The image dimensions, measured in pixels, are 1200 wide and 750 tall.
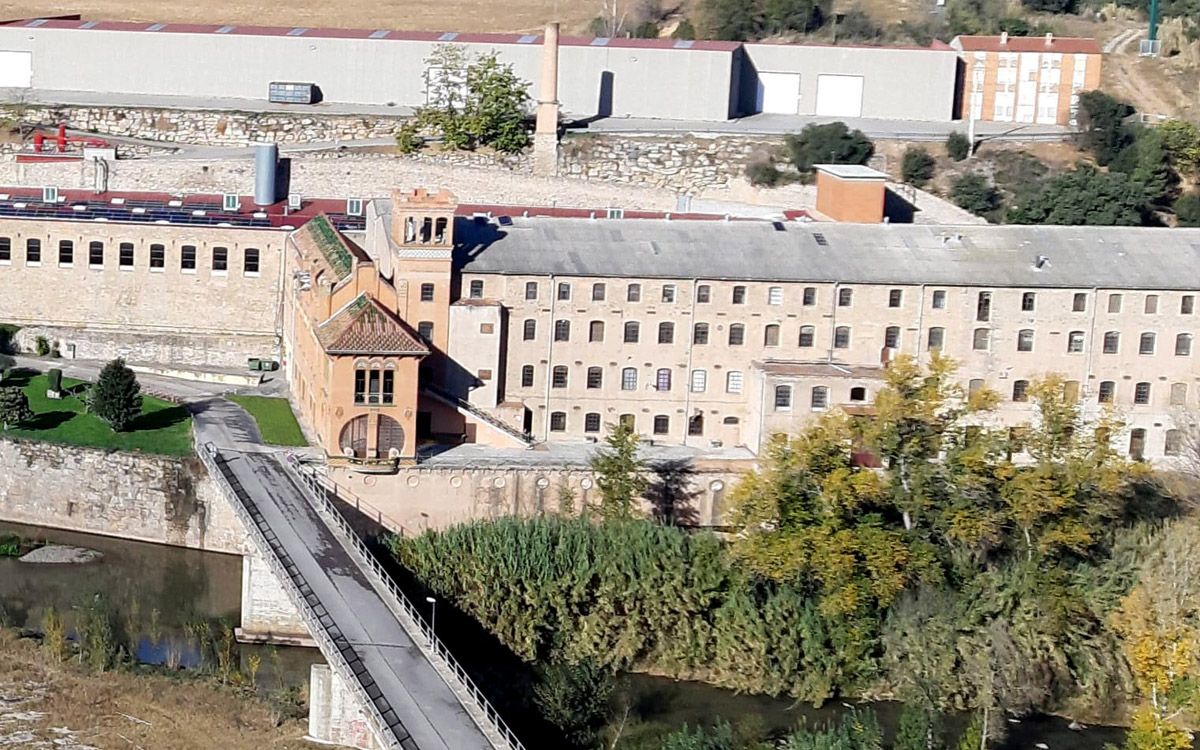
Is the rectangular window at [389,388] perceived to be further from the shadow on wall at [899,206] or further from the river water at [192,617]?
the shadow on wall at [899,206]

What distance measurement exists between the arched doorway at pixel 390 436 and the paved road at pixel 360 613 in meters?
2.48

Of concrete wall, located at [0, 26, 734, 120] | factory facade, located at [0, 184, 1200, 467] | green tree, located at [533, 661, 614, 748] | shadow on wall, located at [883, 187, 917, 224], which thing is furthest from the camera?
concrete wall, located at [0, 26, 734, 120]

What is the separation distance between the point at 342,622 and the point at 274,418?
17.1m

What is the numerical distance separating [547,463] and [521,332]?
5229 mm

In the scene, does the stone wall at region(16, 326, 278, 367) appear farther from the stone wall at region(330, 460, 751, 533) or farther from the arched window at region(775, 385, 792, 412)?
the arched window at region(775, 385, 792, 412)

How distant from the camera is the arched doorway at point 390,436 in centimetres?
6225

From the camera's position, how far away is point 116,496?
2574 inches

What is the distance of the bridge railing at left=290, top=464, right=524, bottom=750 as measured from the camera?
4575 cm

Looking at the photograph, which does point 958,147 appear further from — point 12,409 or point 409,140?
point 12,409

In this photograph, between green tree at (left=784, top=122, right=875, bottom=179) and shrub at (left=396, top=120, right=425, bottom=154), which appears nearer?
green tree at (left=784, top=122, right=875, bottom=179)

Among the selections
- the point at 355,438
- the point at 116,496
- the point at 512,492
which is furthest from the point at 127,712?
the point at 116,496

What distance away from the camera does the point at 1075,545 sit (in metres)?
57.3

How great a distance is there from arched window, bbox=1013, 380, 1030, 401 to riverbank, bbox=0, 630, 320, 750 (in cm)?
2672

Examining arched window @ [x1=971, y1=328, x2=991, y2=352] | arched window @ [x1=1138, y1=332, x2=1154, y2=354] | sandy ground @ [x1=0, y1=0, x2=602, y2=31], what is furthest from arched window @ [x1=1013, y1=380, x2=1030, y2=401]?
sandy ground @ [x1=0, y1=0, x2=602, y2=31]
